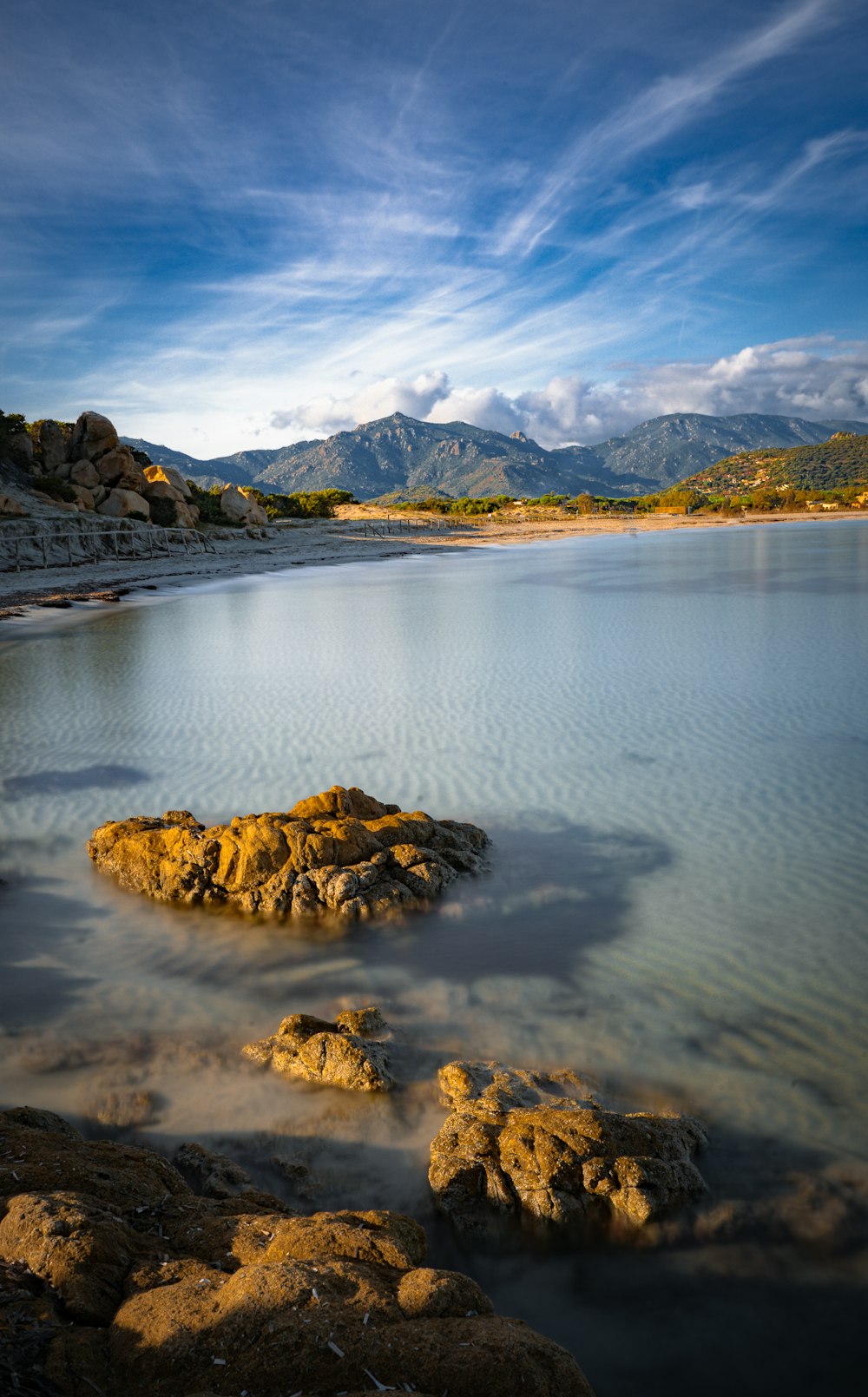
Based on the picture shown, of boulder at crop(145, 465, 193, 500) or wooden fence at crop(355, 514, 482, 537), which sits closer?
boulder at crop(145, 465, 193, 500)

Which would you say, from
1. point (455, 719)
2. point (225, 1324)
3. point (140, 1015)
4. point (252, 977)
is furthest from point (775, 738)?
point (225, 1324)

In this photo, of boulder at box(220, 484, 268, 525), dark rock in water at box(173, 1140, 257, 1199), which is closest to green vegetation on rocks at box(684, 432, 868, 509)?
boulder at box(220, 484, 268, 525)

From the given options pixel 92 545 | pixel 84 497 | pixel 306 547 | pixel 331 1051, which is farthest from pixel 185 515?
pixel 331 1051

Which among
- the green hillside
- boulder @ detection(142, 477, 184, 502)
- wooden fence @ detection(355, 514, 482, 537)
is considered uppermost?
the green hillside

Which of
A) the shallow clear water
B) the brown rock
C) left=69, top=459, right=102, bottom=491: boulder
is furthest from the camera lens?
left=69, top=459, right=102, bottom=491: boulder

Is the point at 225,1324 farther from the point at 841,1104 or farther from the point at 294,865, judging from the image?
the point at 294,865

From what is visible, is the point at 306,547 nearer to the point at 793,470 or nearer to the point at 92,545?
the point at 92,545

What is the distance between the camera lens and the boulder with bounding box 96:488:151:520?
135ft

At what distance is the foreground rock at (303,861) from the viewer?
6055 millimetres

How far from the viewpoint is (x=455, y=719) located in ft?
37.4

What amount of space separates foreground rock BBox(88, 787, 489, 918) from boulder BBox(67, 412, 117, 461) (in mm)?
→ 43020

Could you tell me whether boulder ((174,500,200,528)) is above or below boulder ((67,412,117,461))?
below

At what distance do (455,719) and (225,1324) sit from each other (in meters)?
9.42

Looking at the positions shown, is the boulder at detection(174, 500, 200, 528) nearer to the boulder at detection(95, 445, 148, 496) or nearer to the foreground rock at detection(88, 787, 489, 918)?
the boulder at detection(95, 445, 148, 496)
